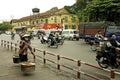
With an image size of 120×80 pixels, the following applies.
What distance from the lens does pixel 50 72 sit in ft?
43.3

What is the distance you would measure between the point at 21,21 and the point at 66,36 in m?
88.1

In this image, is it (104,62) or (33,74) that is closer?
(33,74)

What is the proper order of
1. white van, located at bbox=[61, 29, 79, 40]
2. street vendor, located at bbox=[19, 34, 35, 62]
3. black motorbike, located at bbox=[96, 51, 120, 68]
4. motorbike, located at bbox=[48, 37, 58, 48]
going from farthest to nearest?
white van, located at bbox=[61, 29, 79, 40]
motorbike, located at bbox=[48, 37, 58, 48]
street vendor, located at bbox=[19, 34, 35, 62]
black motorbike, located at bbox=[96, 51, 120, 68]

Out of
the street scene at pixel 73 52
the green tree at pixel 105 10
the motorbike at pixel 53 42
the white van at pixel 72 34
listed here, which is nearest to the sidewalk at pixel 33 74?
the street scene at pixel 73 52

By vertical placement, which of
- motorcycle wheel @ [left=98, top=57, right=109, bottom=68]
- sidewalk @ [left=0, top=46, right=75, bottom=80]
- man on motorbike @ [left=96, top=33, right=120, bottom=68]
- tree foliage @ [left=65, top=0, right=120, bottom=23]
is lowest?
sidewalk @ [left=0, top=46, right=75, bottom=80]

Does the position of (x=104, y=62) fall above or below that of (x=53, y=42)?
above

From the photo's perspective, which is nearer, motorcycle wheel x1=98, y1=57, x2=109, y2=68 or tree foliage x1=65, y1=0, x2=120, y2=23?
motorcycle wheel x1=98, y1=57, x2=109, y2=68

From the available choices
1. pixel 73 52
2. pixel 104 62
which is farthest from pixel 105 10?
pixel 104 62

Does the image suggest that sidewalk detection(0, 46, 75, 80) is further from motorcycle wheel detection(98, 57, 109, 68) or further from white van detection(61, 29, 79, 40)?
white van detection(61, 29, 79, 40)

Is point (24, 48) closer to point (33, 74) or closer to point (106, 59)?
point (33, 74)

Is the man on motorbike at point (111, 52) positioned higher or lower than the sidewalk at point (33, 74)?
higher

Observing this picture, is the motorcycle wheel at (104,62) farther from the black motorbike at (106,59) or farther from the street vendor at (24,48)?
the street vendor at (24,48)

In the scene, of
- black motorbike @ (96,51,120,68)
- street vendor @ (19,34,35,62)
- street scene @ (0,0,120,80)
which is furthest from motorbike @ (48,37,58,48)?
black motorbike @ (96,51,120,68)

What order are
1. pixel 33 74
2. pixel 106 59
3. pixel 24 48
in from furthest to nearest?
pixel 24 48 → pixel 106 59 → pixel 33 74
